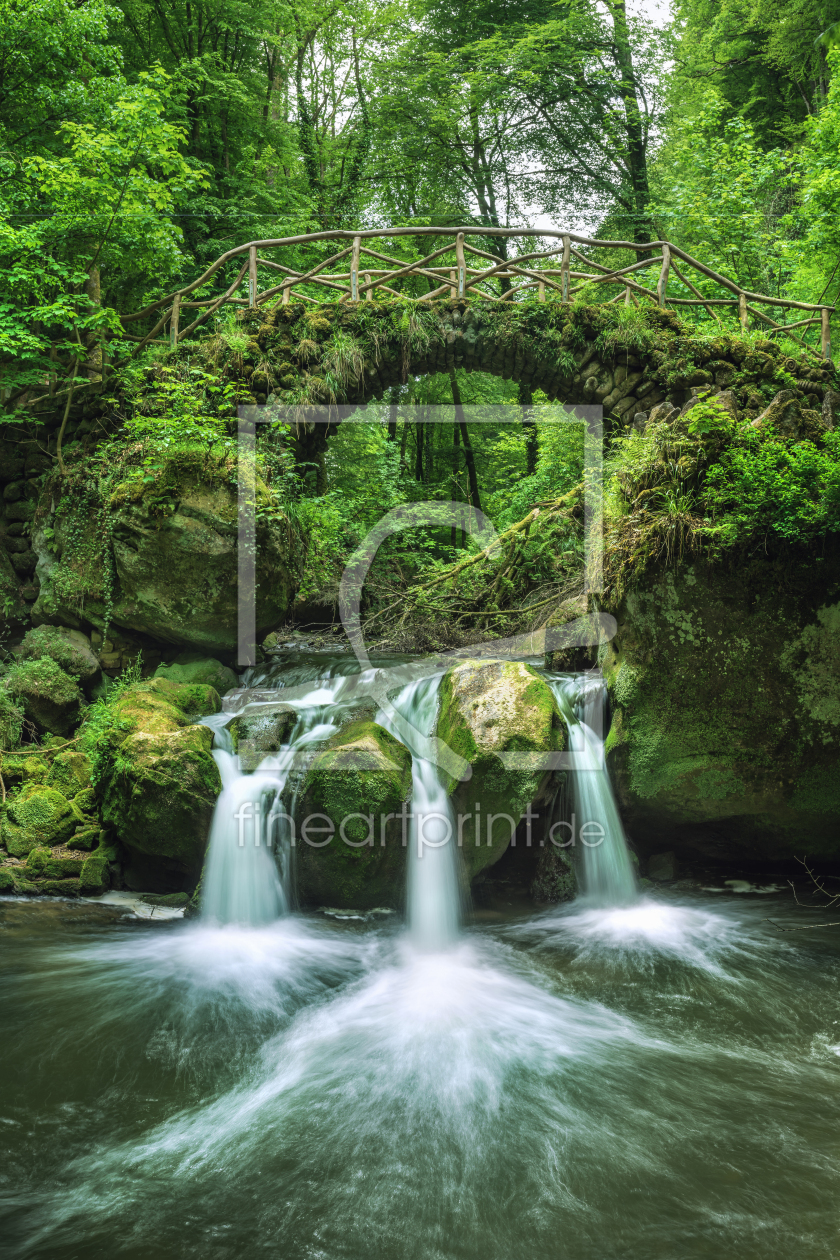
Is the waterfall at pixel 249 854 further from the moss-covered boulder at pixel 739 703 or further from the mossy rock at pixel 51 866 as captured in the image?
the moss-covered boulder at pixel 739 703

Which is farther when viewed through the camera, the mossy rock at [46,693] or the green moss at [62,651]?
the green moss at [62,651]

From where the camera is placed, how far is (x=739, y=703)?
5.71 metres

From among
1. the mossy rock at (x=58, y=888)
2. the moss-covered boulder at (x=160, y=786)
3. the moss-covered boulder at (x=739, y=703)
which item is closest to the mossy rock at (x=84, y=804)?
the moss-covered boulder at (x=160, y=786)

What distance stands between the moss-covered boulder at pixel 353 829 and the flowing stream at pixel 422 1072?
19 cm

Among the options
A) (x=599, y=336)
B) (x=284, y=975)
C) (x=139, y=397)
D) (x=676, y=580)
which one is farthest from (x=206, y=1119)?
(x=599, y=336)

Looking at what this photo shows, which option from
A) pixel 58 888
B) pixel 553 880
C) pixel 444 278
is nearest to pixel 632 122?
pixel 444 278

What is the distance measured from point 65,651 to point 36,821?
79.3 inches

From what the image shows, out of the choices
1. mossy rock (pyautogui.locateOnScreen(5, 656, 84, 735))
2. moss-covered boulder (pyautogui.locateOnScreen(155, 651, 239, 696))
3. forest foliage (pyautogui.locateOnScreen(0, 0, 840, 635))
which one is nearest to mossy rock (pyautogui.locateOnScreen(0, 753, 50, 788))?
mossy rock (pyautogui.locateOnScreen(5, 656, 84, 735))

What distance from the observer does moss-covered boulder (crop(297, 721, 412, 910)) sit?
18.7 feet

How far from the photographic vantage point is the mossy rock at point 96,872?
603 centimetres

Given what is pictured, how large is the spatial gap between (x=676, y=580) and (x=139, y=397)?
6.23 metres

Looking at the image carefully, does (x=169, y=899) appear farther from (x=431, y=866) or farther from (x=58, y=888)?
(x=431, y=866)

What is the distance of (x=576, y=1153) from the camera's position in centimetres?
317

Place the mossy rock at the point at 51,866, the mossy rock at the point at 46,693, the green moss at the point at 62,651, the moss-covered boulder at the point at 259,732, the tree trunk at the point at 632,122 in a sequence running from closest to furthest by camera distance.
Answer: the mossy rock at the point at 51,866 < the moss-covered boulder at the point at 259,732 < the mossy rock at the point at 46,693 < the green moss at the point at 62,651 < the tree trunk at the point at 632,122
